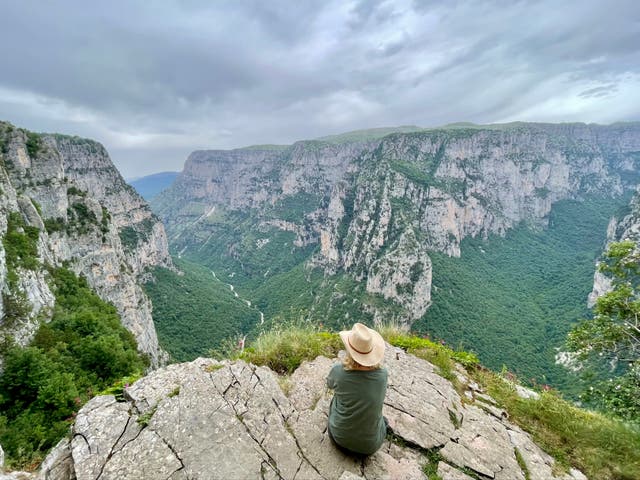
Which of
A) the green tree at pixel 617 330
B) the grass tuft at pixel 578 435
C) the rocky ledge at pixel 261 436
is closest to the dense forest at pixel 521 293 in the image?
the green tree at pixel 617 330

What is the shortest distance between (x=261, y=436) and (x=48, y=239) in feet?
111

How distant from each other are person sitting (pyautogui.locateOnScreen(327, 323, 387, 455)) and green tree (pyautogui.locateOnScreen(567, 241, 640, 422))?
262 inches

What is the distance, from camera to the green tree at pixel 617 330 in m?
7.37

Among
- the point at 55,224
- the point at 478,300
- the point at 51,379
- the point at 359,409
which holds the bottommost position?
the point at 478,300

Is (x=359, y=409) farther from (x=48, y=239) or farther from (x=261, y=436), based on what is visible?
(x=48, y=239)

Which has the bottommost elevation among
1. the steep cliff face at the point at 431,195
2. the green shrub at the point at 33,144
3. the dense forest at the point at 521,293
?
the dense forest at the point at 521,293

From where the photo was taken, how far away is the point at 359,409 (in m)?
4.17

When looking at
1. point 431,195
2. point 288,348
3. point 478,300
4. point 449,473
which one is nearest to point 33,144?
point 288,348

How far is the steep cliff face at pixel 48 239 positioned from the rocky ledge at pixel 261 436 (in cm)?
1260

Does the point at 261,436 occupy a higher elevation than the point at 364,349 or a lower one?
lower

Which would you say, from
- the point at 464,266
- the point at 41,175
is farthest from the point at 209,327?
the point at 464,266

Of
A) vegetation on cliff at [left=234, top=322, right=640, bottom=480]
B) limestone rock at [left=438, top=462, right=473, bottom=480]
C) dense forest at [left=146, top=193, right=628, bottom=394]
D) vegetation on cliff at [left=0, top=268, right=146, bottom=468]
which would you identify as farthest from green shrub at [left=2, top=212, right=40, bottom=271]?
dense forest at [left=146, top=193, right=628, bottom=394]

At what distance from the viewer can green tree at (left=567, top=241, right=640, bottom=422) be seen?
737 centimetres

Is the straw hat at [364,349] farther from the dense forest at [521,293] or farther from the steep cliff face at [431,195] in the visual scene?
the steep cliff face at [431,195]
